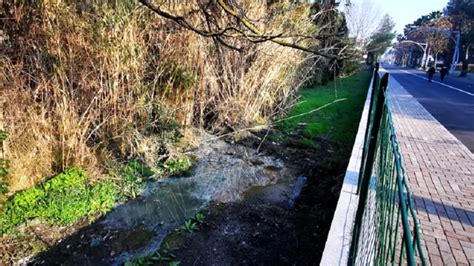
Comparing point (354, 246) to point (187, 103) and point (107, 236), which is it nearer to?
point (107, 236)

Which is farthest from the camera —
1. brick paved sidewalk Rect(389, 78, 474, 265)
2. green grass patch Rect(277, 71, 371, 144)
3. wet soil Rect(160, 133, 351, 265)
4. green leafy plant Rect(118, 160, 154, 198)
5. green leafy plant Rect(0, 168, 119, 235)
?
green grass patch Rect(277, 71, 371, 144)

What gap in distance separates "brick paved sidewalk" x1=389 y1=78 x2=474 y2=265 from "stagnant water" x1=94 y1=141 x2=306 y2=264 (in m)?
1.65

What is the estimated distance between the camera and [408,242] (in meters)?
0.86

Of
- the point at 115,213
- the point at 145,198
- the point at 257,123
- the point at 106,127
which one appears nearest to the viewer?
the point at 115,213

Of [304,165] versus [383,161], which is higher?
[383,161]

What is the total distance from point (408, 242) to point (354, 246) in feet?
5.06

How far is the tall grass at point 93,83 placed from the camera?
12.8ft

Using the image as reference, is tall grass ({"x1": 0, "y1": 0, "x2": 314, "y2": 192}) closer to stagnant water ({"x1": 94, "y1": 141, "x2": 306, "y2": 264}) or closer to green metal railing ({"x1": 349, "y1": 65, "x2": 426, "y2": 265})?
stagnant water ({"x1": 94, "y1": 141, "x2": 306, "y2": 264})

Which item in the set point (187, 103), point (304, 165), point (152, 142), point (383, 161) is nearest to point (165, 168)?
point (152, 142)

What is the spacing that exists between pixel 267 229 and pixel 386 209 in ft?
7.29

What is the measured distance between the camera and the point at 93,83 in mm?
4445

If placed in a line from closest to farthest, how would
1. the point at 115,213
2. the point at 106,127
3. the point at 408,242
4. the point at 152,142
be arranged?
1. the point at 408,242
2. the point at 115,213
3. the point at 106,127
4. the point at 152,142

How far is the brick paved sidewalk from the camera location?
9.23ft

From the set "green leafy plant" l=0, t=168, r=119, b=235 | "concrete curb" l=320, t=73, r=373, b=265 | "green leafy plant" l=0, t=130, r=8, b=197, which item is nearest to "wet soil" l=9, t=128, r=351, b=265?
"green leafy plant" l=0, t=168, r=119, b=235
